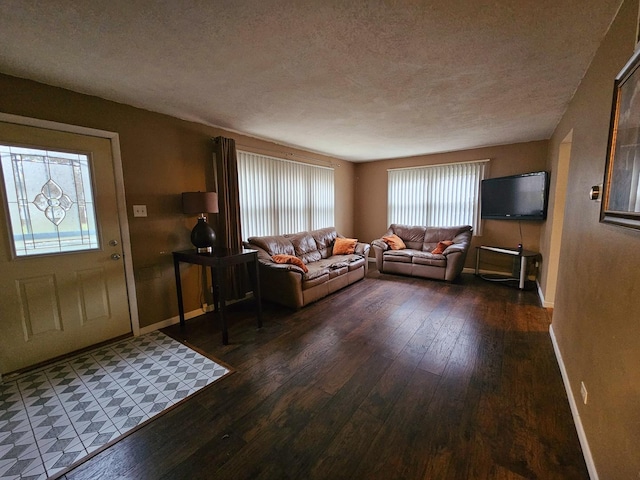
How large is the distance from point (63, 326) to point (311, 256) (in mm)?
3100

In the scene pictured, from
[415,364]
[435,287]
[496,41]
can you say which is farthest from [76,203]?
[435,287]

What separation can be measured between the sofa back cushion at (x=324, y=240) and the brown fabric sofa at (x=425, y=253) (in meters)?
0.92

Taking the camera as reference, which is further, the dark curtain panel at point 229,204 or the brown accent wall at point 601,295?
the dark curtain panel at point 229,204

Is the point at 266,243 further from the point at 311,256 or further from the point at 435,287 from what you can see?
the point at 435,287

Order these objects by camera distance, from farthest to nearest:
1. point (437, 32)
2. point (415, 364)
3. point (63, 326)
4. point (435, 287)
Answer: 1. point (435, 287)
2. point (63, 326)
3. point (415, 364)
4. point (437, 32)

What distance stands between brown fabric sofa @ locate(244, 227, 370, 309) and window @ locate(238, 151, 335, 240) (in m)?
0.32

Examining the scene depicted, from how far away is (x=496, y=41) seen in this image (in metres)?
1.68

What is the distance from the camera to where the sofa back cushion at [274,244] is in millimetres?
3854

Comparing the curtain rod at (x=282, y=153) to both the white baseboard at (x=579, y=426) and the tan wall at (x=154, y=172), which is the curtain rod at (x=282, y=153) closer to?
the tan wall at (x=154, y=172)

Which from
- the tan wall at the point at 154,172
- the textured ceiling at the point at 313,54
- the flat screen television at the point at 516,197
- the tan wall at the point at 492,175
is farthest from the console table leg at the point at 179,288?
the flat screen television at the point at 516,197

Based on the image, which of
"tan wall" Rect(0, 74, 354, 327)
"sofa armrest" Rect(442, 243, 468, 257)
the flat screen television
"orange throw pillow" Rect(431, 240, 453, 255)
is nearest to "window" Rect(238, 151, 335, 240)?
"tan wall" Rect(0, 74, 354, 327)

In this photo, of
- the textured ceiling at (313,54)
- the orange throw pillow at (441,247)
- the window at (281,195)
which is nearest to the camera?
the textured ceiling at (313,54)

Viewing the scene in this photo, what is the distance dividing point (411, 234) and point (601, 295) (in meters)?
4.17

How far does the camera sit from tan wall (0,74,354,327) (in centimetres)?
241
